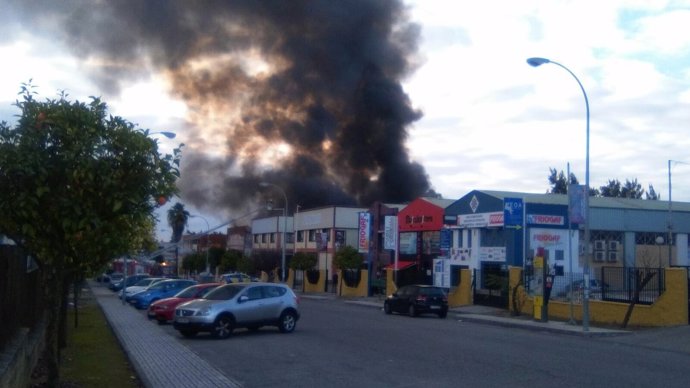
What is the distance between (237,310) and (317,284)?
149ft

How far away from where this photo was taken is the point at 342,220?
73.2m

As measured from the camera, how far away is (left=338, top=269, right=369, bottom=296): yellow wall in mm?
58000

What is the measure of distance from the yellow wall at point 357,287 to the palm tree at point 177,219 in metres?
51.5

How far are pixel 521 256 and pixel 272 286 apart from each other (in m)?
25.7

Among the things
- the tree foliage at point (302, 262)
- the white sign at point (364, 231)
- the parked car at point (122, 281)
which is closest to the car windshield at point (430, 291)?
the parked car at point (122, 281)

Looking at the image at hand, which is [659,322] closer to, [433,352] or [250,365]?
[433,352]

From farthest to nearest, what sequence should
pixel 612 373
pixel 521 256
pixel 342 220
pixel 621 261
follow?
pixel 342 220 < pixel 621 261 < pixel 521 256 < pixel 612 373

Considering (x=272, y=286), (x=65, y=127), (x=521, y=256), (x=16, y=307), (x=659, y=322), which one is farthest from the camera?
(x=521, y=256)

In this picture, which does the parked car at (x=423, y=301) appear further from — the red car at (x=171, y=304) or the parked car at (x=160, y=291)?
the parked car at (x=160, y=291)

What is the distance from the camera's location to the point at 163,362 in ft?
55.5

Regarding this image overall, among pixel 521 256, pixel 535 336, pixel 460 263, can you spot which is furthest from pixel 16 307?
pixel 460 263

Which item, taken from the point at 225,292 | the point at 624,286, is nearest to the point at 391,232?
the point at 624,286

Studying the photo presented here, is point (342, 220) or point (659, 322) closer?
point (659, 322)

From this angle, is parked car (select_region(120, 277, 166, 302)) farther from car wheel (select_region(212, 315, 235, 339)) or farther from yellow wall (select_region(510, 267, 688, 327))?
yellow wall (select_region(510, 267, 688, 327))
